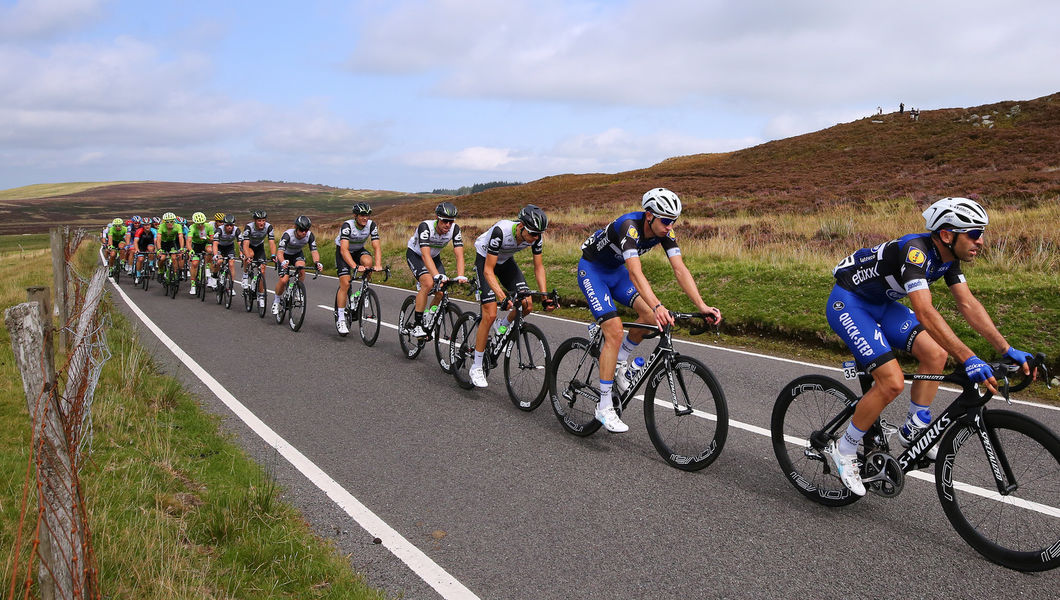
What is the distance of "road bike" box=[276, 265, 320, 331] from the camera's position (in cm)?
1221

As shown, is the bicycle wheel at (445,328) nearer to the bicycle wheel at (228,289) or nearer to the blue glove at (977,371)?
the blue glove at (977,371)

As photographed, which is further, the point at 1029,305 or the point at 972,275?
the point at 972,275

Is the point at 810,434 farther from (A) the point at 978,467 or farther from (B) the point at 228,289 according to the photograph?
(B) the point at 228,289

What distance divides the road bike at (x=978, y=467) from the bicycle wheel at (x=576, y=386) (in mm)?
1943

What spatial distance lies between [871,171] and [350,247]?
33430mm

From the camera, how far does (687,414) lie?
5.29 meters

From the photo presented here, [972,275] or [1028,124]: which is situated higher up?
[1028,124]

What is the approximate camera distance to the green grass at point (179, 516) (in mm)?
3318

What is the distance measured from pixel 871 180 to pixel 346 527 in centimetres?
3445

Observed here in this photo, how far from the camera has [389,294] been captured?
1700cm

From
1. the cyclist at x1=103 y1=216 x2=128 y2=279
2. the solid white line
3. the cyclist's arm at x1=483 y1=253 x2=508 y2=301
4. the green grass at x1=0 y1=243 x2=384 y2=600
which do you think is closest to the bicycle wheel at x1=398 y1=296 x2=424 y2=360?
the cyclist's arm at x1=483 y1=253 x2=508 y2=301

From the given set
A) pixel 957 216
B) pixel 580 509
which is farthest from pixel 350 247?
pixel 957 216

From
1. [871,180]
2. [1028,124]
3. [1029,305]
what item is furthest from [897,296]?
[1028,124]

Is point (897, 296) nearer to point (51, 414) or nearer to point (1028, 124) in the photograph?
point (51, 414)
